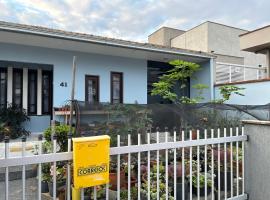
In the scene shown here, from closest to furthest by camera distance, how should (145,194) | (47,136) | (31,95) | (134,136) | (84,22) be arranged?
(145,194) → (134,136) → (47,136) → (31,95) → (84,22)

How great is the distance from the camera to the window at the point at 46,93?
1073cm

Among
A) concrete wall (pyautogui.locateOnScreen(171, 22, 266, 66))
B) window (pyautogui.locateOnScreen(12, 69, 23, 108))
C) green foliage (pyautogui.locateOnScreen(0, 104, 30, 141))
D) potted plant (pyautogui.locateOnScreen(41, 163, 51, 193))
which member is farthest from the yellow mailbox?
concrete wall (pyautogui.locateOnScreen(171, 22, 266, 66))

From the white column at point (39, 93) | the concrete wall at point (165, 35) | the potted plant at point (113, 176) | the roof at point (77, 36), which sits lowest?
the potted plant at point (113, 176)

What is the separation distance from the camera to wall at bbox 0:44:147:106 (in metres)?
9.59

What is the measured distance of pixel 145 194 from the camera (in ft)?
11.9

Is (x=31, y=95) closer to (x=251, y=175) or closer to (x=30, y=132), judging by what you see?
(x=30, y=132)

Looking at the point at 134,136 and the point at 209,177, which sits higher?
the point at 134,136

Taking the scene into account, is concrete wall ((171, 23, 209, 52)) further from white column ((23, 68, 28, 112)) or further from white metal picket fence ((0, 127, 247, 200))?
white metal picket fence ((0, 127, 247, 200))

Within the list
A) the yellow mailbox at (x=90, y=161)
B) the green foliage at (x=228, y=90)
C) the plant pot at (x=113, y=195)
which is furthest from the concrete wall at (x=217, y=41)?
the yellow mailbox at (x=90, y=161)

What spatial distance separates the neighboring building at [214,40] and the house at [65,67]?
9226 mm

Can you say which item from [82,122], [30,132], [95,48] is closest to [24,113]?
[30,132]

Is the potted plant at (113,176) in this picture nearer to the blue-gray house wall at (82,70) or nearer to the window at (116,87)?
the blue-gray house wall at (82,70)

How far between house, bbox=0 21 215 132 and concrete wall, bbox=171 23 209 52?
929 cm

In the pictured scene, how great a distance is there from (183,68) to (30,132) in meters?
6.15
